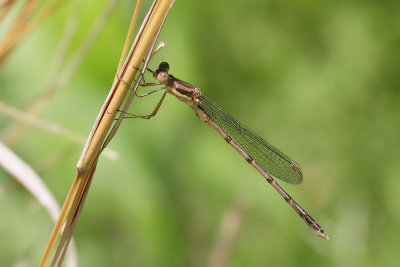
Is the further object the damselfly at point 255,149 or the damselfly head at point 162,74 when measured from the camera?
the damselfly at point 255,149

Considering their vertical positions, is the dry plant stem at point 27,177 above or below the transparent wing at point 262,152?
below

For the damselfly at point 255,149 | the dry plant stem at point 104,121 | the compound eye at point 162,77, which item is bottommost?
the dry plant stem at point 104,121

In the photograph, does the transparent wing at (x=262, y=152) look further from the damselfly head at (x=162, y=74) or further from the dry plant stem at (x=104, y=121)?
the dry plant stem at (x=104, y=121)

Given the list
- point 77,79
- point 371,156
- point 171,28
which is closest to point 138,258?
point 77,79

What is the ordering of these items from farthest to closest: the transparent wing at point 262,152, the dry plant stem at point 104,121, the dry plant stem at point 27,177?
the transparent wing at point 262,152
the dry plant stem at point 27,177
the dry plant stem at point 104,121

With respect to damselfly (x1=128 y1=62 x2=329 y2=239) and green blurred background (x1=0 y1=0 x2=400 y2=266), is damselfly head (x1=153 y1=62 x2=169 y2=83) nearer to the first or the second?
damselfly (x1=128 y1=62 x2=329 y2=239)

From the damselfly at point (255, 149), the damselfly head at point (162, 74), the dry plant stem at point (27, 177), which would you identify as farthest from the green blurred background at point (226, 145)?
the dry plant stem at point (27, 177)

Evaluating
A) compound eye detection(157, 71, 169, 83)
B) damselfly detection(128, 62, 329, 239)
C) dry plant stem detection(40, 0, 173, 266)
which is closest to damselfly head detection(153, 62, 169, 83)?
compound eye detection(157, 71, 169, 83)
